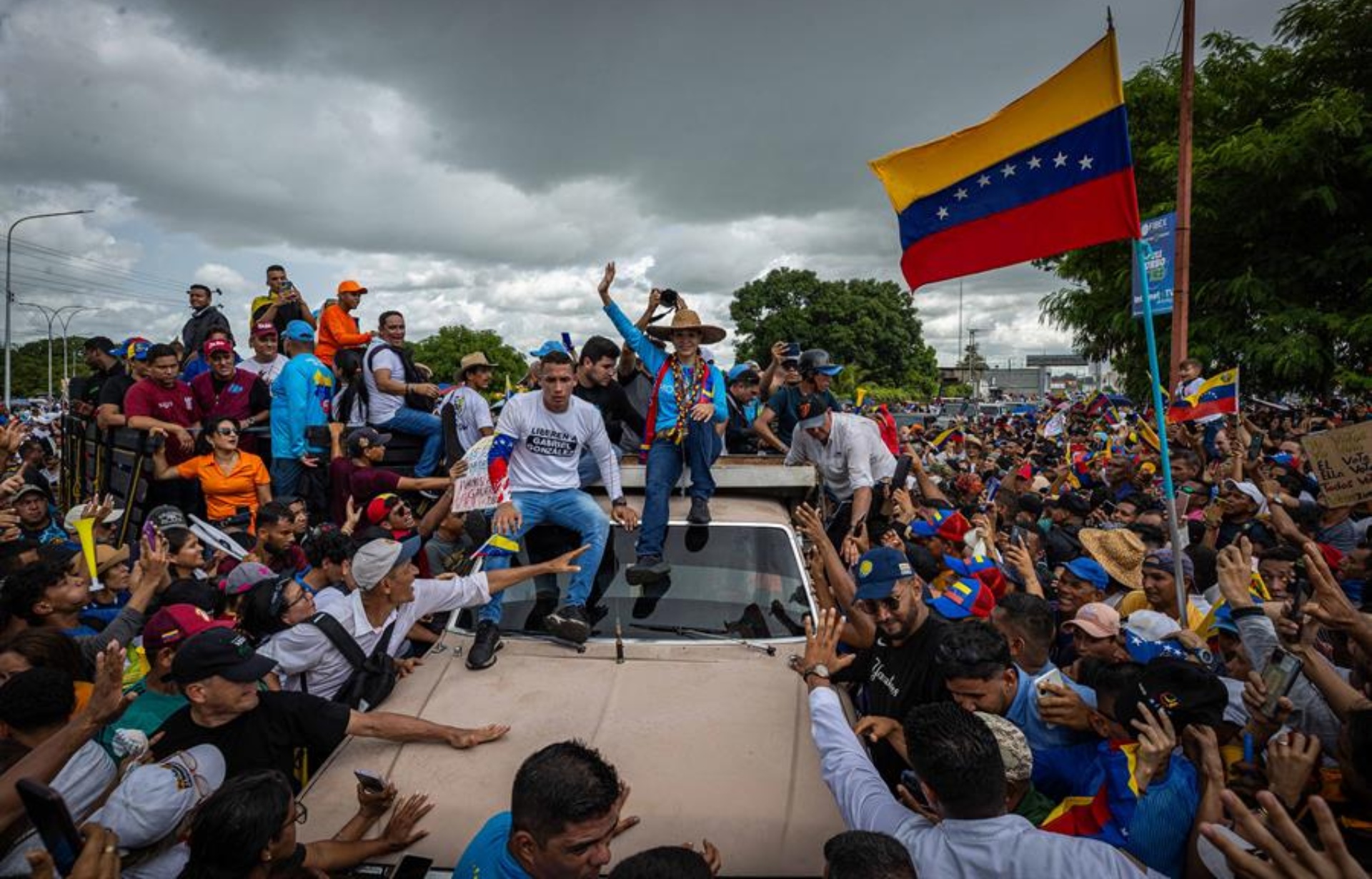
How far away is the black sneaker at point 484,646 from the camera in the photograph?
3.57m

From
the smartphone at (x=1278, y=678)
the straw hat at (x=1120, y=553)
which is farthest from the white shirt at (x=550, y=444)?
the straw hat at (x=1120, y=553)

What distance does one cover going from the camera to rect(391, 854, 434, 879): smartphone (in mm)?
2365

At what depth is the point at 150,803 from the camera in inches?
86.8

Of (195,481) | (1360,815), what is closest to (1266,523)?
(1360,815)

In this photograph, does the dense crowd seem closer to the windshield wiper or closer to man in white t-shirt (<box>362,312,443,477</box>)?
man in white t-shirt (<box>362,312,443,477</box>)

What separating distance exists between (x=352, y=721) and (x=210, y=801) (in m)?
0.88

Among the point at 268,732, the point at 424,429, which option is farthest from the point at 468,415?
the point at 268,732

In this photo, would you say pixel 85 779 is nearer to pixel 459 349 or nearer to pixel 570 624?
pixel 570 624

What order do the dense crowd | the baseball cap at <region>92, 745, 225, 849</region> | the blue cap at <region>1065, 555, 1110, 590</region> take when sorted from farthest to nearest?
the blue cap at <region>1065, 555, 1110, 590</region> → the baseball cap at <region>92, 745, 225, 849</region> → the dense crowd

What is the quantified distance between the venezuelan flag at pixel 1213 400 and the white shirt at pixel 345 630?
293 inches

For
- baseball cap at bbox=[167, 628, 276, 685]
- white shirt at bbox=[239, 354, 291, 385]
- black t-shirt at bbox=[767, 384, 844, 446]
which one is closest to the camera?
baseball cap at bbox=[167, 628, 276, 685]

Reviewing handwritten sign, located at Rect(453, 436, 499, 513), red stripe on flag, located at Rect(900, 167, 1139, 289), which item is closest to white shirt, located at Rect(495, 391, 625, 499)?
handwritten sign, located at Rect(453, 436, 499, 513)

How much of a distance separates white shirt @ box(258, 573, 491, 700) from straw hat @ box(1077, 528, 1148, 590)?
3.89 m

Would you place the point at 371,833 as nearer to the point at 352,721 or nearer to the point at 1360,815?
the point at 352,721
